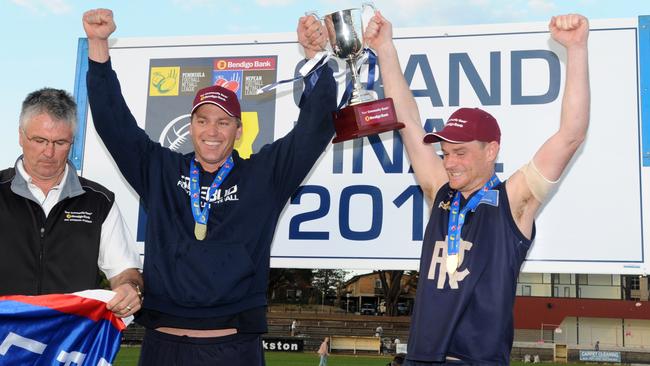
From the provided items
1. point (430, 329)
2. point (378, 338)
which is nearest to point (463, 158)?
point (430, 329)

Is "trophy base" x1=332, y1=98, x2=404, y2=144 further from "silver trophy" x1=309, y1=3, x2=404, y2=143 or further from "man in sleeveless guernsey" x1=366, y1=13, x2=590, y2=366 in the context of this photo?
"man in sleeveless guernsey" x1=366, y1=13, x2=590, y2=366

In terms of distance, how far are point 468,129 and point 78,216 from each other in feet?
6.70

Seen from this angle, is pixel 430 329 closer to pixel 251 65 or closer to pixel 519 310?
pixel 251 65

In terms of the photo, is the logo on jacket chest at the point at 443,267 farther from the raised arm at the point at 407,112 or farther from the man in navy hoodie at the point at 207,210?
the man in navy hoodie at the point at 207,210

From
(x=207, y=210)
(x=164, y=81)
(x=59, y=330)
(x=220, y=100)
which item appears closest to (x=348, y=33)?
(x=220, y=100)

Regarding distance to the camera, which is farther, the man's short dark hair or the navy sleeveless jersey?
the man's short dark hair

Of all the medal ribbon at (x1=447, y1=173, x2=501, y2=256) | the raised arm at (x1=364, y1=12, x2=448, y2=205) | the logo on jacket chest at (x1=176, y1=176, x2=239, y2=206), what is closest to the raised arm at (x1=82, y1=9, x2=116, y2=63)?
the logo on jacket chest at (x1=176, y1=176, x2=239, y2=206)

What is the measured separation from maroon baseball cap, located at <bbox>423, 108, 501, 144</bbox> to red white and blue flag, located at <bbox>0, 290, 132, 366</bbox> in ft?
6.08

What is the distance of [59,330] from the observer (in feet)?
11.8

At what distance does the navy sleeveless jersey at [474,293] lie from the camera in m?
3.48

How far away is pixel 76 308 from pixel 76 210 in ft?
1.62

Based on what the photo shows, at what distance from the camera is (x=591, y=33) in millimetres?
4973

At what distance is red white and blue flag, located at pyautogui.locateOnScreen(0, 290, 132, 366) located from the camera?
3465mm

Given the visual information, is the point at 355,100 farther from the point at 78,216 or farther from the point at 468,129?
the point at 78,216
